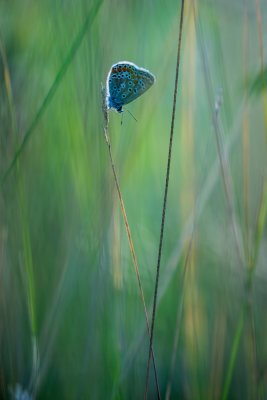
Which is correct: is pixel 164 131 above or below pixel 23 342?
above

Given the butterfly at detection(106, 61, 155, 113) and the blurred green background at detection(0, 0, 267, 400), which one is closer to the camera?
the butterfly at detection(106, 61, 155, 113)

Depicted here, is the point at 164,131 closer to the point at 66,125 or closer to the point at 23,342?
the point at 66,125

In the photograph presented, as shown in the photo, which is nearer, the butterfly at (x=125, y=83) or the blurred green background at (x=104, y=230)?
the butterfly at (x=125, y=83)

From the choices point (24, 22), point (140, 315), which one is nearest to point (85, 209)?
point (140, 315)
